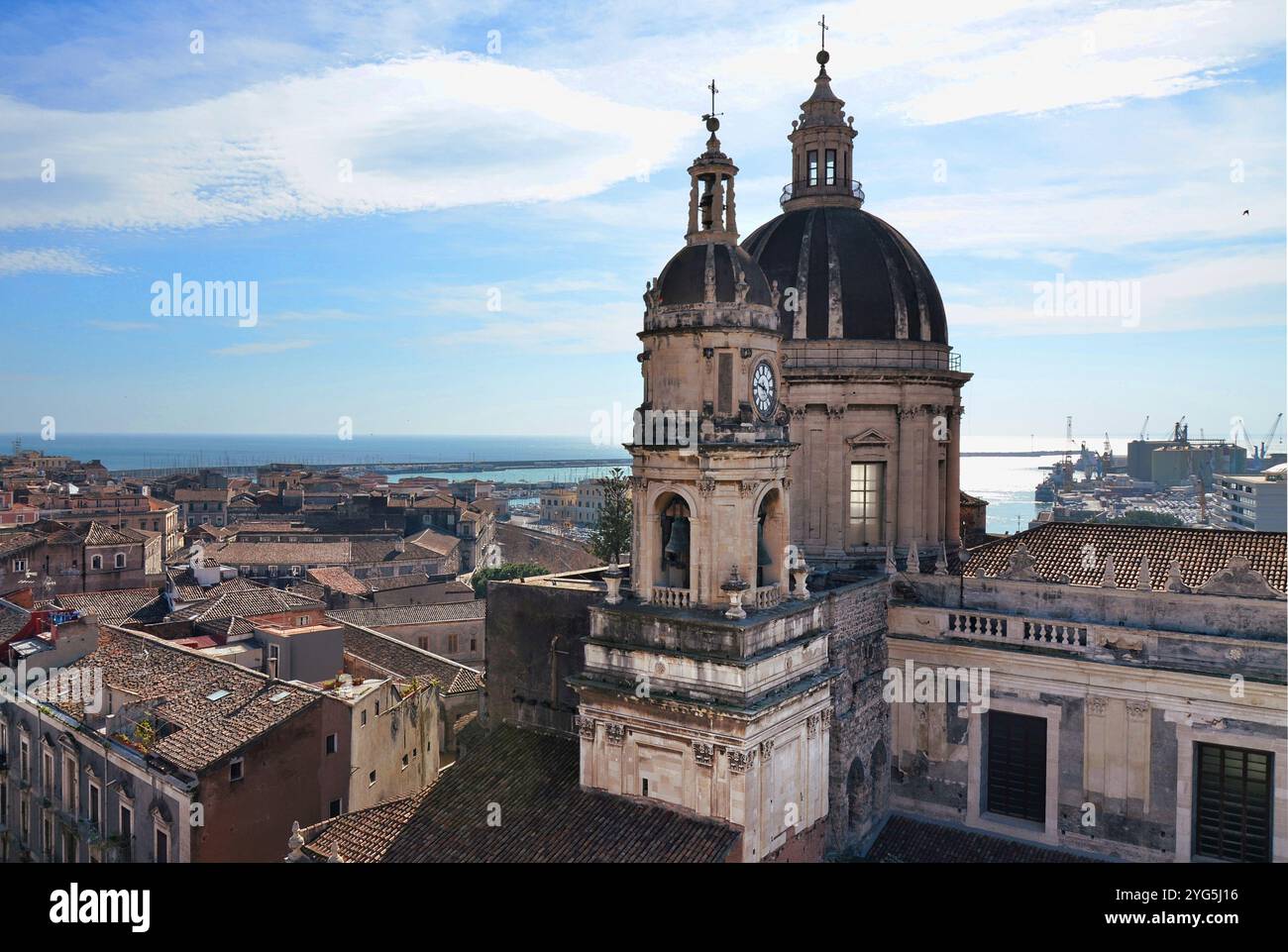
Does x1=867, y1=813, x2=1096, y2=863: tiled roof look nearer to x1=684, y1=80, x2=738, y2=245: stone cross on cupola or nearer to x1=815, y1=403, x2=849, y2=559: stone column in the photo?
x1=815, y1=403, x2=849, y2=559: stone column

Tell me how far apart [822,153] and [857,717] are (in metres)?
20.3

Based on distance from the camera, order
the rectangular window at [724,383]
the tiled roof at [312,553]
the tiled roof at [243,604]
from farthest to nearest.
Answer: the tiled roof at [312,553]
the tiled roof at [243,604]
the rectangular window at [724,383]

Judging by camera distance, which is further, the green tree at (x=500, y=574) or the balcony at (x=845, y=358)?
the green tree at (x=500, y=574)

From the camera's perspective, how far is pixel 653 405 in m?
→ 23.9

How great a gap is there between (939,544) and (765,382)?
40.0 ft

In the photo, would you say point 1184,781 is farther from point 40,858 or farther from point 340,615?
point 340,615

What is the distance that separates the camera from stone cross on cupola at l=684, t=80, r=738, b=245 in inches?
945

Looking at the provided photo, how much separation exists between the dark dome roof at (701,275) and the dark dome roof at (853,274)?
7431 millimetres

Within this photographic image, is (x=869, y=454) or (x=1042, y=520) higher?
A: (x=869, y=454)

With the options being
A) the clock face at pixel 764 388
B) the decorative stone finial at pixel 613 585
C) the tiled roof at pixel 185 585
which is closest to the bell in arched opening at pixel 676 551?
the decorative stone finial at pixel 613 585

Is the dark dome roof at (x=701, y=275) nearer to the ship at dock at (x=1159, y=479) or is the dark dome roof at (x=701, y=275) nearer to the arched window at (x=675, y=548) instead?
the arched window at (x=675, y=548)

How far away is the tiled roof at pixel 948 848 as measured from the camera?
1011 inches

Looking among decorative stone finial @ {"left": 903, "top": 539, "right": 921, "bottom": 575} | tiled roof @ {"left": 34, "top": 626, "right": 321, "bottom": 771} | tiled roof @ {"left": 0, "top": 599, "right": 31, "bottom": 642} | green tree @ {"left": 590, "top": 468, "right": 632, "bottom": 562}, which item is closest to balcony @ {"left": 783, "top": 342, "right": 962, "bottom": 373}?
decorative stone finial @ {"left": 903, "top": 539, "right": 921, "bottom": 575}
